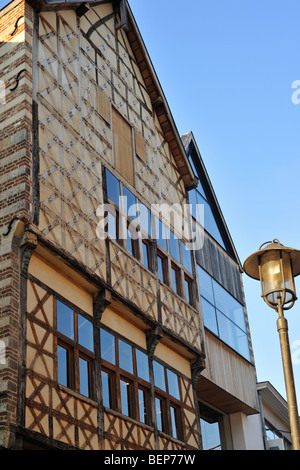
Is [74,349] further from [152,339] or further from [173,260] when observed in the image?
[173,260]

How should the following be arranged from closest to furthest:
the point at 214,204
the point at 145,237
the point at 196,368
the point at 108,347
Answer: the point at 108,347 < the point at 145,237 < the point at 196,368 < the point at 214,204

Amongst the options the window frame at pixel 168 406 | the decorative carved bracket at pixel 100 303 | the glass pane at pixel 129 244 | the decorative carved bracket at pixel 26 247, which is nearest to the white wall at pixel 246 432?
the window frame at pixel 168 406

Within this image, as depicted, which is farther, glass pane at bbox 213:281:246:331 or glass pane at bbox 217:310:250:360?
glass pane at bbox 213:281:246:331

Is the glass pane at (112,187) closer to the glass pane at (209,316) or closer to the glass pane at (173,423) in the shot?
the glass pane at (173,423)

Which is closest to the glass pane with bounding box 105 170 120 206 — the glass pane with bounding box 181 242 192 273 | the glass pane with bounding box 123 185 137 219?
the glass pane with bounding box 123 185 137 219

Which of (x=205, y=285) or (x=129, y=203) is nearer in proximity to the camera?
(x=129, y=203)

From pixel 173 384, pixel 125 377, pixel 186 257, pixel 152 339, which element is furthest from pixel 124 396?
pixel 186 257

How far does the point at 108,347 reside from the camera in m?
15.5

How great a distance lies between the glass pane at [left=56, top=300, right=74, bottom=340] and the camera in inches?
547

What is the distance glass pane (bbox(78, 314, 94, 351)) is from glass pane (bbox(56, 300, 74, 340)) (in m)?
0.33

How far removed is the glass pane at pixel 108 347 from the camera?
15250 millimetres

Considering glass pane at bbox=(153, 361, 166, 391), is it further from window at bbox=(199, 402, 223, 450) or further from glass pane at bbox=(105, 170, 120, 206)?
window at bbox=(199, 402, 223, 450)

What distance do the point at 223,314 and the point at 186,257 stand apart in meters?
3.65
